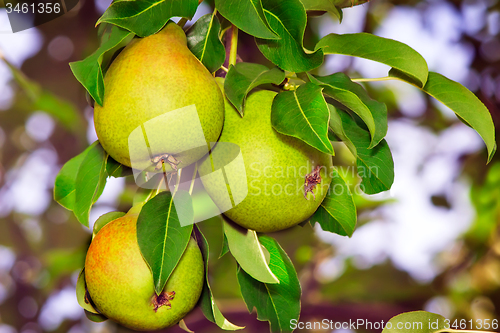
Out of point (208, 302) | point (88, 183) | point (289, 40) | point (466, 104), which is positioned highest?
point (289, 40)

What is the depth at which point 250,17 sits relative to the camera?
43 centimetres

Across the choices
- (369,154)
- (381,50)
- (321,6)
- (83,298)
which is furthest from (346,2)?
(83,298)

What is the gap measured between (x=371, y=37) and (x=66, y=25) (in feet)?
3.98

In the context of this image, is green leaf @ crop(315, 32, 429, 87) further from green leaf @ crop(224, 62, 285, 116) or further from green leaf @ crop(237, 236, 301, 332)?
green leaf @ crop(237, 236, 301, 332)

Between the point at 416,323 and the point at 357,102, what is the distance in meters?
0.41

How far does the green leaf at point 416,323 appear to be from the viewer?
0.60 m

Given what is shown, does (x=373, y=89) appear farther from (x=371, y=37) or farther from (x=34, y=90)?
(x=34, y=90)

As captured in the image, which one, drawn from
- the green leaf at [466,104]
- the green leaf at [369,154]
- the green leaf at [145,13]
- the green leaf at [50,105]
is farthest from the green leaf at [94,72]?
the green leaf at [50,105]

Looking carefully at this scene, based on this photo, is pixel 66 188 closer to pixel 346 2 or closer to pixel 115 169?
pixel 115 169

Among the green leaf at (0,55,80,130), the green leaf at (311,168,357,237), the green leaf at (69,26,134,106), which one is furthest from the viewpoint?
the green leaf at (0,55,80,130)

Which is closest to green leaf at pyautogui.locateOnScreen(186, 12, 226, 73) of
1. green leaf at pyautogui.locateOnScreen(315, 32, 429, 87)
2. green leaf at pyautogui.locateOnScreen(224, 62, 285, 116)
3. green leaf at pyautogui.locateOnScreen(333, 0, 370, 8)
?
green leaf at pyautogui.locateOnScreen(224, 62, 285, 116)

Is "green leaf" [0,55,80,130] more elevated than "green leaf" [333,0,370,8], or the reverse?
"green leaf" [333,0,370,8]

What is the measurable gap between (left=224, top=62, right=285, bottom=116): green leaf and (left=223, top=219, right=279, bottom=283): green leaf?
0.70 ft

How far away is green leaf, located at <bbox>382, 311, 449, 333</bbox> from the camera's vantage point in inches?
23.5
